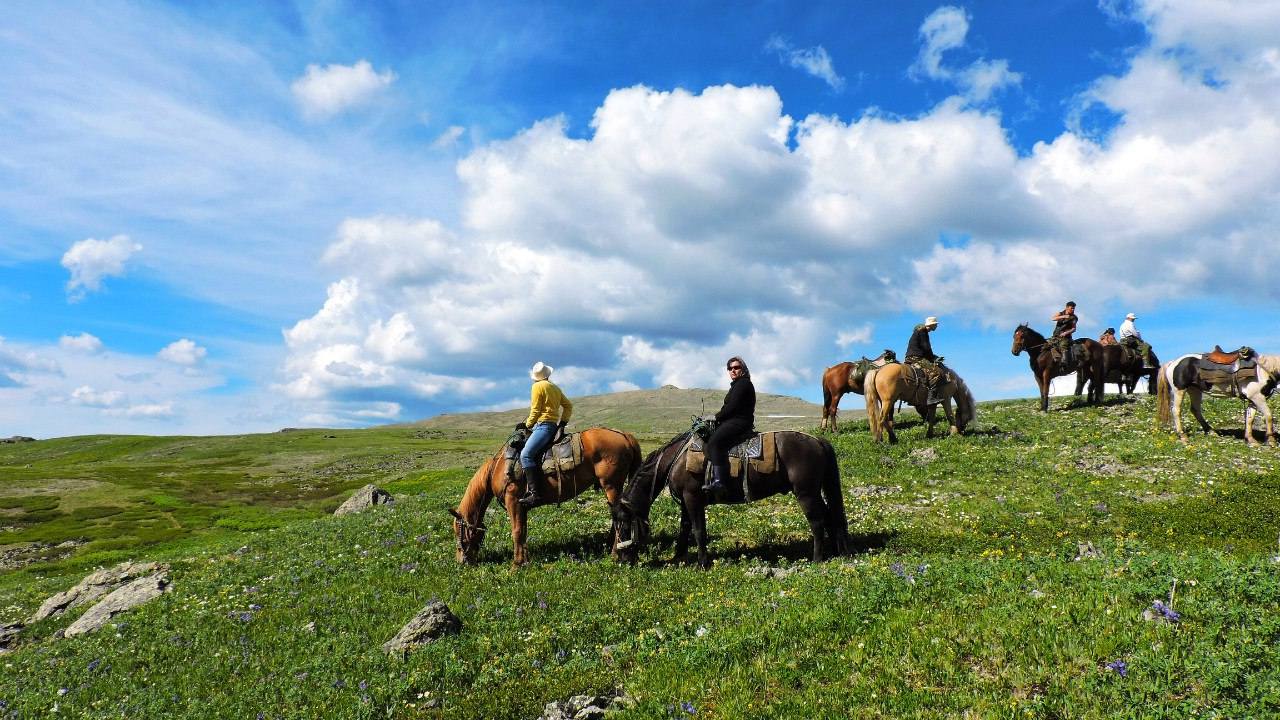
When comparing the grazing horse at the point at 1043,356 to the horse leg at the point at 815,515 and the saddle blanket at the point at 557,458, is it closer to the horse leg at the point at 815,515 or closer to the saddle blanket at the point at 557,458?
the horse leg at the point at 815,515

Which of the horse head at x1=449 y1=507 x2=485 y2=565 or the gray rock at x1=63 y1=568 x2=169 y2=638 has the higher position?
the horse head at x1=449 y1=507 x2=485 y2=565

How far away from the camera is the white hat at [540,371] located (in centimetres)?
1482

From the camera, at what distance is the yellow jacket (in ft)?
48.3

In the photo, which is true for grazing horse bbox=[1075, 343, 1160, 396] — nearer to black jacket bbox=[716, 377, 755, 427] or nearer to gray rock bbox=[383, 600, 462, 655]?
black jacket bbox=[716, 377, 755, 427]

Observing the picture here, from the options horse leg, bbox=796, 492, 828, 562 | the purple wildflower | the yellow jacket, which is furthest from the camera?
the yellow jacket

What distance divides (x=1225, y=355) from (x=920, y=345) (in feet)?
33.6

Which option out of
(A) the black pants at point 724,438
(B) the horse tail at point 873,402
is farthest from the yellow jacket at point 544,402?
(B) the horse tail at point 873,402

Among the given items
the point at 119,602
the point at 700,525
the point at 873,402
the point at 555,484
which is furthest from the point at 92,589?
the point at 873,402

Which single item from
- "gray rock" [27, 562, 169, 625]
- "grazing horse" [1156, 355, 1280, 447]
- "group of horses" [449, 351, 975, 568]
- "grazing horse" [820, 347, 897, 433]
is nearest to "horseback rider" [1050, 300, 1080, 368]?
"grazing horse" [1156, 355, 1280, 447]

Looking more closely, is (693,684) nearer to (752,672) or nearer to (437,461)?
(752,672)

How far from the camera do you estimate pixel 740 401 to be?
13539 millimetres

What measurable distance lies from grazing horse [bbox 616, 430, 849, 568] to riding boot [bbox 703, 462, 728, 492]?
0.69 feet

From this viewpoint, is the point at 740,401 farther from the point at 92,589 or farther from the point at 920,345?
the point at 92,589

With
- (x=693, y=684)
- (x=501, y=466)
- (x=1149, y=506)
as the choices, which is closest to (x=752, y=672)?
(x=693, y=684)
